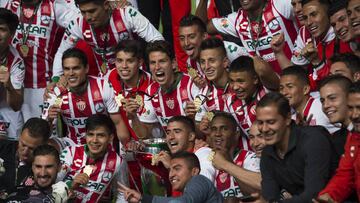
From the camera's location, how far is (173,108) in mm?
11781

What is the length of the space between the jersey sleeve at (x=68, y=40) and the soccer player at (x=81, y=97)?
0.58 metres

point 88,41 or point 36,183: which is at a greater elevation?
point 88,41

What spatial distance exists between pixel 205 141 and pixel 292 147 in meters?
2.21

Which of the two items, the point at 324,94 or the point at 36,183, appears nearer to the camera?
the point at 324,94

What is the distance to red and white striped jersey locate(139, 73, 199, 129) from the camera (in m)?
11.7

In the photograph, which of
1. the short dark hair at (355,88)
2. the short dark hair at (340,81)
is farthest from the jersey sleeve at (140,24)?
the short dark hair at (355,88)

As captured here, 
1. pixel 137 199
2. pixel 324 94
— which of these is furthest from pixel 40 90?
pixel 324 94

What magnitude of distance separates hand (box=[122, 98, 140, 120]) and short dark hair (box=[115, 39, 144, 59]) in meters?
0.52

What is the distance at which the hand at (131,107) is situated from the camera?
1161cm

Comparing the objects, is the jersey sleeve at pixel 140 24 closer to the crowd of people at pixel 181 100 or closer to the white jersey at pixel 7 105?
the crowd of people at pixel 181 100

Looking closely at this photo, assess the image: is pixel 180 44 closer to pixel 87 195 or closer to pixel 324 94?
pixel 87 195

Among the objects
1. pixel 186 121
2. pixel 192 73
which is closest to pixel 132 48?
pixel 192 73

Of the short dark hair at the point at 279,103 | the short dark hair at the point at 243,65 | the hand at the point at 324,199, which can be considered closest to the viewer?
the hand at the point at 324,199

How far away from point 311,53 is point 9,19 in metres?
3.57
